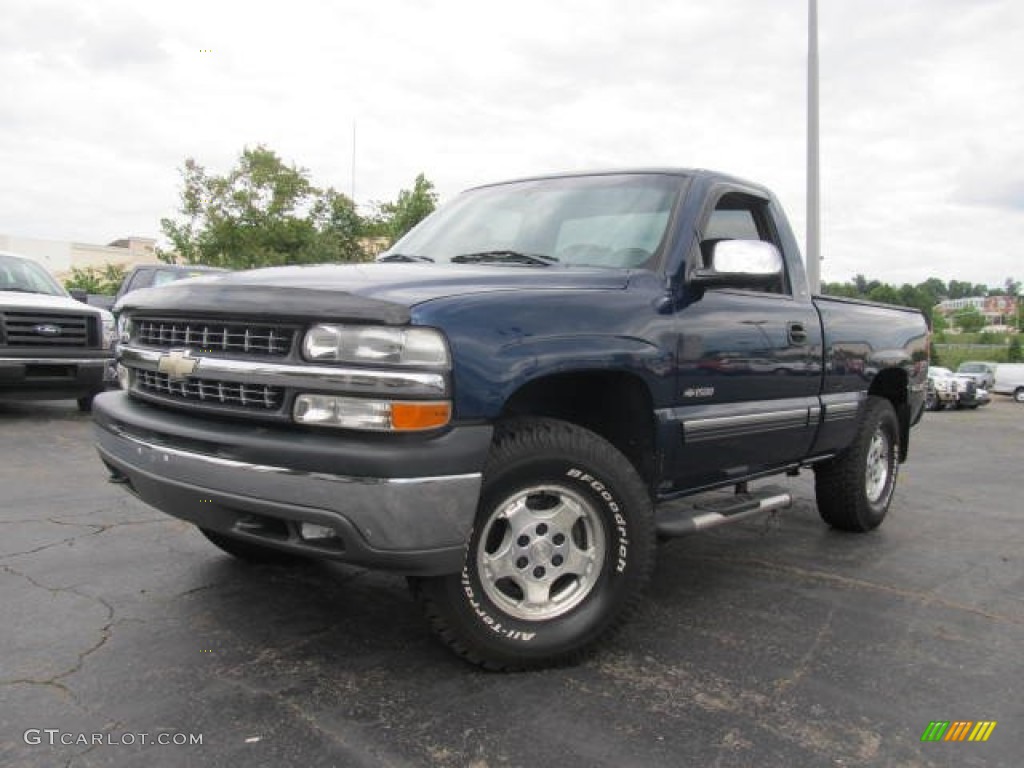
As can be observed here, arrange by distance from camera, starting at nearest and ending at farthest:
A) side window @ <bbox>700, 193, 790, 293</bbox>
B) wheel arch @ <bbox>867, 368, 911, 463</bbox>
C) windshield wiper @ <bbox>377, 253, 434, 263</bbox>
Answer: side window @ <bbox>700, 193, 790, 293</bbox>, windshield wiper @ <bbox>377, 253, 434, 263</bbox>, wheel arch @ <bbox>867, 368, 911, 463</bbox>

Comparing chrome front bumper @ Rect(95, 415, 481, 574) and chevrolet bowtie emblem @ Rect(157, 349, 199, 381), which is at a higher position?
chevrolet bowtie emblem @ Rect(157, 349, 199, 381)

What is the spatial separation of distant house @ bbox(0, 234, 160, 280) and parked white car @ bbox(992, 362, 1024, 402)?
5318cm

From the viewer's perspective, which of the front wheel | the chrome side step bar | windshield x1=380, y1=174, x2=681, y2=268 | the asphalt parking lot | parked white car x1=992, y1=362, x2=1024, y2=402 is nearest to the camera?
the asphalt parking lot

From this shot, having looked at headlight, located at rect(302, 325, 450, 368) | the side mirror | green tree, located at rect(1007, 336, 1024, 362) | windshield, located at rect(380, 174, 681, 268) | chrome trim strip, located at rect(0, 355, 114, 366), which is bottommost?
green tree, located at rect(1007, 336, 1024, 362)

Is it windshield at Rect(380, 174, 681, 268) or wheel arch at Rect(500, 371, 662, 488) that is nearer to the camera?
wheel arch at Rect(500, 371, 662, 488)

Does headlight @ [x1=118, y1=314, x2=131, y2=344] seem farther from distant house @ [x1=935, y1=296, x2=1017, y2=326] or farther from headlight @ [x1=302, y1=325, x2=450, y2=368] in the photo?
distant house @ [x1=935, y1=296, x2=1017, y2=326]

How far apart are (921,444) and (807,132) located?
5.50m

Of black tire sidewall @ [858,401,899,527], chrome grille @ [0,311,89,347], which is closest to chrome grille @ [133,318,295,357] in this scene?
black tire sidewall @ [858,401,899,527]

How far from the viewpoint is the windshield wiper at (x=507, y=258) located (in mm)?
3676

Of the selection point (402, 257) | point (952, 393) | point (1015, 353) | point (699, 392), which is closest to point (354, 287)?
point (402, 257)

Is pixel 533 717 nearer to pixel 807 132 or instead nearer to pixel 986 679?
pixel 986 679

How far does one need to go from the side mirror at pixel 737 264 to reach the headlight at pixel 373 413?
1.46 m

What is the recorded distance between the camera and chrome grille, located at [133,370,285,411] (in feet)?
9.11

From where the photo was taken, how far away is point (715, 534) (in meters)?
5.25
